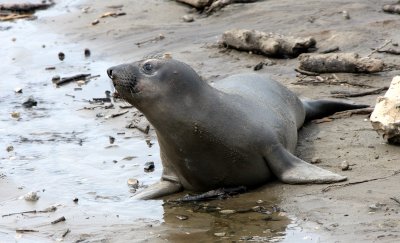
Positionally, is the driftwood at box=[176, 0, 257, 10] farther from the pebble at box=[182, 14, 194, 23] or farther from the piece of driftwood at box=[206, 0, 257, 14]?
the pebble at box=[182, 14, 194, 23]

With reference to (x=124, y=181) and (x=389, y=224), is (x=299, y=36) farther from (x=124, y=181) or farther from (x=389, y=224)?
(x=389, y=224)

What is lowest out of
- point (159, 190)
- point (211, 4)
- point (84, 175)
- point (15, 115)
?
point (15, 115)

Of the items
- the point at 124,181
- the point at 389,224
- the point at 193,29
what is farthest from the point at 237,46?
the point at 389,224

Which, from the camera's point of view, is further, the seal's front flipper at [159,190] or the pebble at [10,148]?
the pebble at [10,148]

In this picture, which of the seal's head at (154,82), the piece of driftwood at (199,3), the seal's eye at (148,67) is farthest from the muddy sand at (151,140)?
the seal's eye at (148,67)

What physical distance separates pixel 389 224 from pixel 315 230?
1.36 ft

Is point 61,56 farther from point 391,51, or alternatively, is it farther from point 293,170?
point 293,170

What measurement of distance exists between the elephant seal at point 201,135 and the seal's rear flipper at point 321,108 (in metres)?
1.36

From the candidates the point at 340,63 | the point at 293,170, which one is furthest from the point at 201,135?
the point at 340,63

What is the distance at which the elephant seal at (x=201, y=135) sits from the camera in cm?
695

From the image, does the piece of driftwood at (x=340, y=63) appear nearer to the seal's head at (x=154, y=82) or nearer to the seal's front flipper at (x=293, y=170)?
the seal's front flipper at (x=293, y=170)

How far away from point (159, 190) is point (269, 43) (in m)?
3.39

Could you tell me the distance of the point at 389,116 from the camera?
724 centimetres

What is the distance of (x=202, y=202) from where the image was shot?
6938 millimetres
